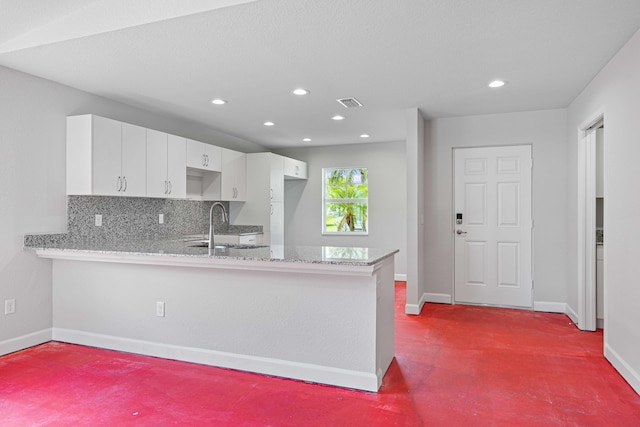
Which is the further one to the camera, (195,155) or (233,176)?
(233,176)

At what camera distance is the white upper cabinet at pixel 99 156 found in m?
3.72

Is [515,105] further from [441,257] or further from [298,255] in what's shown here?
[298,255]

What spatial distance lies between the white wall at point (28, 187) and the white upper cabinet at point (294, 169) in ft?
11.0

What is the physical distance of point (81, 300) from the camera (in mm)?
3557

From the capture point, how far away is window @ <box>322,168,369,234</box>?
7.23 m

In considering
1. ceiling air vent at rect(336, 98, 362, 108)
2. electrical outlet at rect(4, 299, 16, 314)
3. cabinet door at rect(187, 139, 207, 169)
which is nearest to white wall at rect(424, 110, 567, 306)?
ceiling air vent at rect(336, 98, 362, 108)

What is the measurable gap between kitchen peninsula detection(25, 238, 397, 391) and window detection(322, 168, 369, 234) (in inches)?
162

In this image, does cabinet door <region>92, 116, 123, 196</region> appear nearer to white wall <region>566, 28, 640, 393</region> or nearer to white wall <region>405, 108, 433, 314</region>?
white wall <region>405, 108, 433, 314</region>

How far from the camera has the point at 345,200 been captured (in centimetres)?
736

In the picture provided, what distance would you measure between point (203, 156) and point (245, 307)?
2.86 m

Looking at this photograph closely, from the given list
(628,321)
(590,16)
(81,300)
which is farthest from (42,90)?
(628,321)

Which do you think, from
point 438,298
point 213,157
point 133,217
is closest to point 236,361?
point 133,217

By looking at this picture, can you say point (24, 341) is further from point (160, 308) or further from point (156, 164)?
point (156, 164)

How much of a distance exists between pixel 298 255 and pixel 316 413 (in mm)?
972
